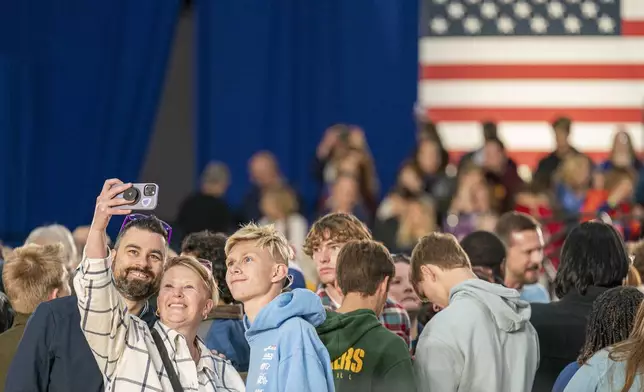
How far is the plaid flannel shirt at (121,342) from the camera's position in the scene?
4.82 meters

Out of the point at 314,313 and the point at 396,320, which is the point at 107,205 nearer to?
the point at 314,313

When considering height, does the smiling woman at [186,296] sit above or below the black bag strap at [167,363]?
above

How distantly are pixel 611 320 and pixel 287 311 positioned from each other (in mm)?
1173

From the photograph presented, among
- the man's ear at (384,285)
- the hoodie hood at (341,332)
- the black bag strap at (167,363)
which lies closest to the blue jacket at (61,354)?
the black bag strap at (167,363)

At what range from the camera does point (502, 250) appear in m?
6.71

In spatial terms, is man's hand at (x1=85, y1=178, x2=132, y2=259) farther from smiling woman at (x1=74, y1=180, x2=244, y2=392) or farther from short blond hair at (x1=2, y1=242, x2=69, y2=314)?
short blond hair at (x1=2, y1=242, x2=69, y2=314)

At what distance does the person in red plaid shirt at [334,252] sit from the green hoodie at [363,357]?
0.89 meters

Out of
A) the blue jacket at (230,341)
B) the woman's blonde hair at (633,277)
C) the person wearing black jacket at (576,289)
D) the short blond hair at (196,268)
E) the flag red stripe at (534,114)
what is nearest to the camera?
the short blond hair at (196,268)

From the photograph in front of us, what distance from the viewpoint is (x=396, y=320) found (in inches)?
249

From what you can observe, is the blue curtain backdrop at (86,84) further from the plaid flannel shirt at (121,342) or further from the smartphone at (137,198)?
the smartphone at (137,198)

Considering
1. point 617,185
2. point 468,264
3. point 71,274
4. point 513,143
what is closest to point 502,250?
point 468,264

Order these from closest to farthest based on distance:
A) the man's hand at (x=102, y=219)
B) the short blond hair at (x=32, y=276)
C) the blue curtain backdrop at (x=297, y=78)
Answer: the man's hand at (x=102, y=219) → the short blond hair at (x=32, y=276) → the blue curtain backdrop at (x=297, y=78)

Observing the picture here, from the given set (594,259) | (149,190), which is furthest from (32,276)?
(594,259)

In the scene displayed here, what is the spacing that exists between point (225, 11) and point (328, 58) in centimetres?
118
